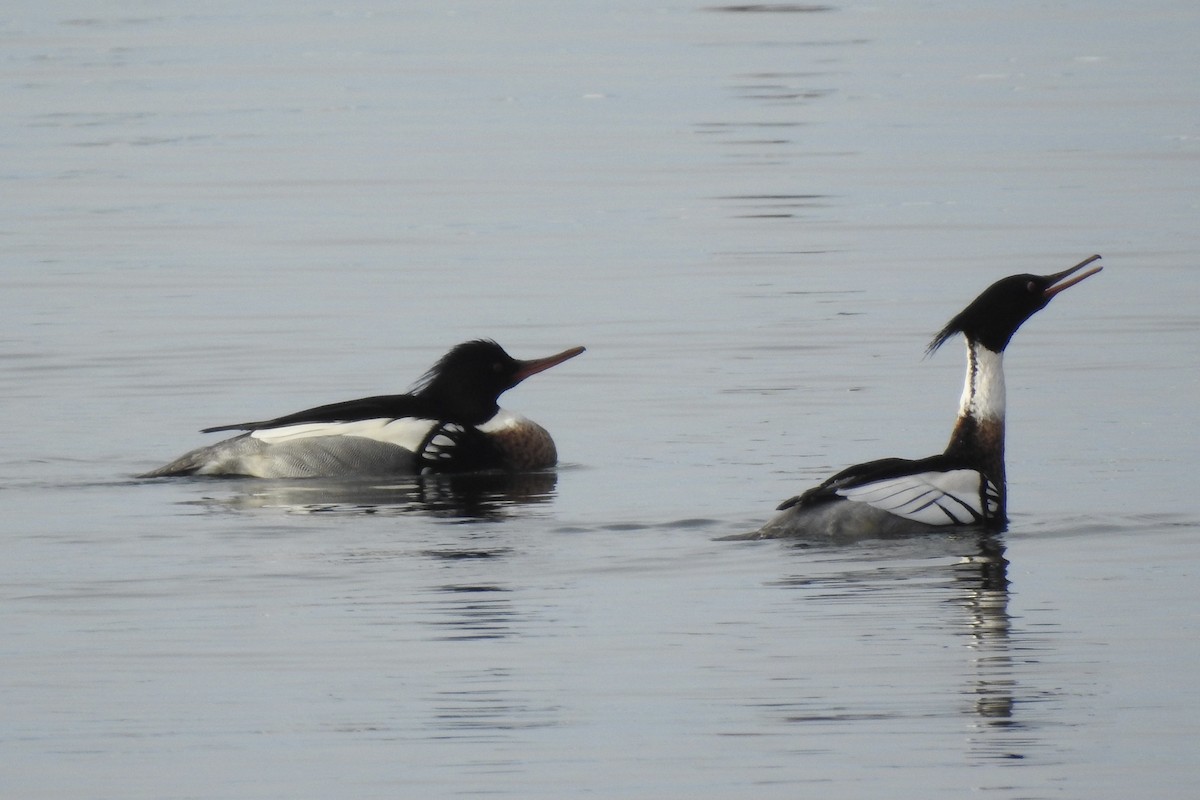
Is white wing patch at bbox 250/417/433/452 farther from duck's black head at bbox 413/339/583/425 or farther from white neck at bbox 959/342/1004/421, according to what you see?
white neck at bbox 959/342/1004/421

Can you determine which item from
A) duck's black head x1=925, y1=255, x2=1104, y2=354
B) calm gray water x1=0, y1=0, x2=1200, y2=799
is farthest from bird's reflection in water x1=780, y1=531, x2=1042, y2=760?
duck's black head x1=925, y1=255, x2=1104, y2=354

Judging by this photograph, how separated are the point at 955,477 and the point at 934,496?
0.67ft

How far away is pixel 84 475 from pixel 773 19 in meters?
39.5

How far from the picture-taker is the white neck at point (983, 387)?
40.6 ft

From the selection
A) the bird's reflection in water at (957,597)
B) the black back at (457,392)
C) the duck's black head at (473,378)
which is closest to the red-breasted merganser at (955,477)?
the bird's reflection in water at (957,597)

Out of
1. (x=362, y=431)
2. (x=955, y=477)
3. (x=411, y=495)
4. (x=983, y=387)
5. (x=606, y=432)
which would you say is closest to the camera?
(x=955, y=477)

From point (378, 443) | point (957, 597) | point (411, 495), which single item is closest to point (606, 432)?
point (378, 443)

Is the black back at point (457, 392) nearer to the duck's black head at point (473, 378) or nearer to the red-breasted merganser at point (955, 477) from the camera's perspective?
the duck's black head at point (473, 378)

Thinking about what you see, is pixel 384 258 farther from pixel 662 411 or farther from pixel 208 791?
pixel 208 791

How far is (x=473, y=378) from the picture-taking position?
51.4ft

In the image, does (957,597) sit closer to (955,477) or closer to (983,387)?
(955,477)

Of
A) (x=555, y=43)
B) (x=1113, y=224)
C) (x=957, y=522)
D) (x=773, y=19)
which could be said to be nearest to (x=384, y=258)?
(x=1113, y=224)

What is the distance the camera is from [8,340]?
1927 centimetres

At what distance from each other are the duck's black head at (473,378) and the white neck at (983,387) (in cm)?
366
